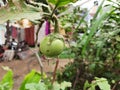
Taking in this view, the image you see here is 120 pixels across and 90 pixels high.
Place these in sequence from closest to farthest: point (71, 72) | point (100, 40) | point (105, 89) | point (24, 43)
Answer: point (105, 89), point (100, 40), point (71, 72), point (24, 43)

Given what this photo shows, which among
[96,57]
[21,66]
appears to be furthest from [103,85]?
[21,66]

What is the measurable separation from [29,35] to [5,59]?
0.96m

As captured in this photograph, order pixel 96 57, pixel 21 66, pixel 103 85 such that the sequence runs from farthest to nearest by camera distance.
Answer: pixel 21 66 < pixel 96 57 < pixel 103 85

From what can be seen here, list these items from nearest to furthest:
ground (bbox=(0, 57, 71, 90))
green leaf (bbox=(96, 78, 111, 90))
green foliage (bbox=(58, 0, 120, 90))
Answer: green leaf (bbox=(96, 78, 111, 90)) → green foliage (bbox=(58, 0, 120, 90)) → ground (bbox=(0, 57, 71, 90))

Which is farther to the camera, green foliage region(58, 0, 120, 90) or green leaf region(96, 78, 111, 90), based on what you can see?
green foliage region(58, 0, 120, 90)

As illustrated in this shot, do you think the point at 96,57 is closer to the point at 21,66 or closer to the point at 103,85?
the point at 103,85

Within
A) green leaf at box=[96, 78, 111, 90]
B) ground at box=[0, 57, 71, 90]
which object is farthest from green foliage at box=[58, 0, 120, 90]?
ground at box=[0, 57, 71, 90]

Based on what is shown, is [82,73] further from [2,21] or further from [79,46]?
[2,21]

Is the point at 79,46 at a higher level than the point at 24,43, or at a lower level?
higher

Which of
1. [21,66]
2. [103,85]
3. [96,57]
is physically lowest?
[21,66]

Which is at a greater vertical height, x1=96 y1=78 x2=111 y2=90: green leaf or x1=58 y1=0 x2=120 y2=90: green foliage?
x1=96 y1=78 x2=111 y2=90: green leaf

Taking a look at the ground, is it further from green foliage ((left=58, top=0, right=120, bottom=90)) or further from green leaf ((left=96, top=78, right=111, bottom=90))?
green leaf ((left=96, top=78, right=111, bottom=90))

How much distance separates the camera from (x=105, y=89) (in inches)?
41.9

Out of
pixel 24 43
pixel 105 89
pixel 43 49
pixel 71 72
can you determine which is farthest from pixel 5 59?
pixel 43 49
